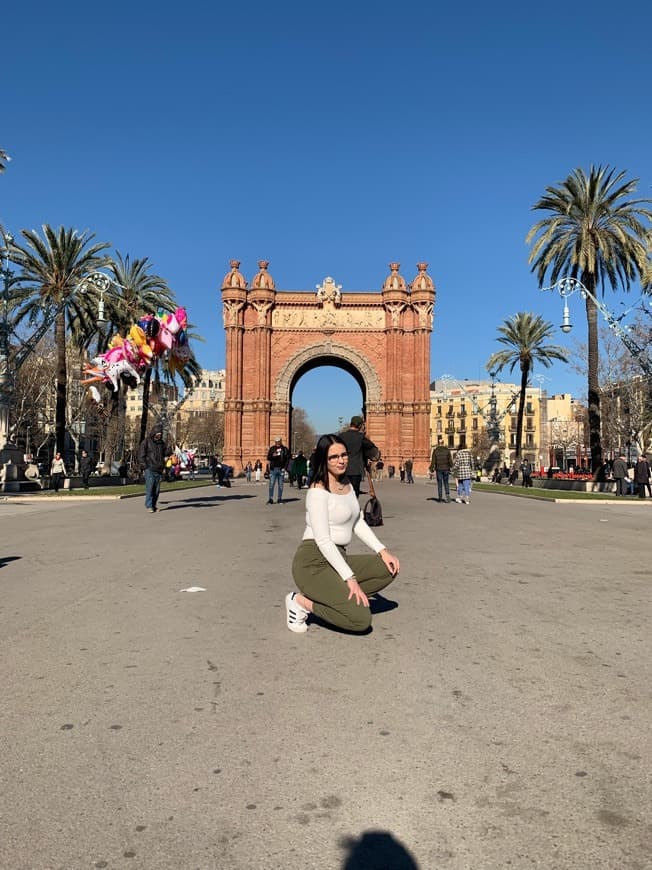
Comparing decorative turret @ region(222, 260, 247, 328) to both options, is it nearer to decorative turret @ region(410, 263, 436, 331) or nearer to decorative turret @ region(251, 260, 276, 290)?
decorative turret @ region(251, 260, 276, 290)

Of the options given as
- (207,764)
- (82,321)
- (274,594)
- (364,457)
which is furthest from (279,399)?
(207,764)

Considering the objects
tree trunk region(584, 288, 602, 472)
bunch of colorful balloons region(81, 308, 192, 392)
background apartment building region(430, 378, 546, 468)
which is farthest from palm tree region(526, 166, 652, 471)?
background apartment building region(430, 378, 546, 468)

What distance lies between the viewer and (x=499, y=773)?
8.61 ft

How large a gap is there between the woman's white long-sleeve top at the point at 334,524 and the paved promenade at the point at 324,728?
597mm

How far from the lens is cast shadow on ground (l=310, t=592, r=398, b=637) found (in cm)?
479

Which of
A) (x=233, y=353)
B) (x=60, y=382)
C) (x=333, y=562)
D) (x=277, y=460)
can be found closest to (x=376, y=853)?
(x=333, y=562)

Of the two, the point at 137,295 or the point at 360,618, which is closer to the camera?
the point at 360,618

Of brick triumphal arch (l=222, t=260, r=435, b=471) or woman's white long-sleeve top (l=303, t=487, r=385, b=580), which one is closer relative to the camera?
woman's white long-sleeve top (l=303, t=487, r=385, b=580)

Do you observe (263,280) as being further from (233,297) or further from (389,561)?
(389,561)

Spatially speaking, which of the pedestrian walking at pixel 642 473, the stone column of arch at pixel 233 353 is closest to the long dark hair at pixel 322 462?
the pedestrian walking at pixel 642 473

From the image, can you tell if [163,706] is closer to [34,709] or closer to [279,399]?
[34,709]

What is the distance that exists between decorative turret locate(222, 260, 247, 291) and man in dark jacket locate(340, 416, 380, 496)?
42.8 metres

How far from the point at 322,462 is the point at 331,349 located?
47.9 metres

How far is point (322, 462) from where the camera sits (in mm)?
4863
